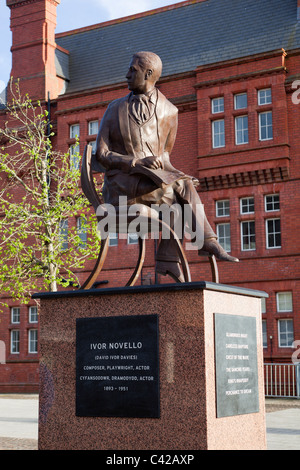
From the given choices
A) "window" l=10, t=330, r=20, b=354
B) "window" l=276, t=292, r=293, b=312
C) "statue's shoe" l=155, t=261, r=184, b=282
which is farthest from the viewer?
"window" l=10, t=330, r=20, b=354

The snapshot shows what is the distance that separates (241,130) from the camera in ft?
84.4

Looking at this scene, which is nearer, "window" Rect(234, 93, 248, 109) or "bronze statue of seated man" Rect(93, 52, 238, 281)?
"bronze statue of seated man" Rect(93, 52, 238, 281)

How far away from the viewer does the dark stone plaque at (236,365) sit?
20.9 ft

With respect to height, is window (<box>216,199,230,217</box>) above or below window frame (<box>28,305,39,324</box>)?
above

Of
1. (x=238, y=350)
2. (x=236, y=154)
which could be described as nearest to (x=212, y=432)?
(x=238, y=350)

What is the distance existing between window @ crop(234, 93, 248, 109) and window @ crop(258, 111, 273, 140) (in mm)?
835

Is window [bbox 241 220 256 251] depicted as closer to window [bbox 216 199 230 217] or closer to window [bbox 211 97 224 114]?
window [bbox 216 199 230 217]

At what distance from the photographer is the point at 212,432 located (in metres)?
6.11

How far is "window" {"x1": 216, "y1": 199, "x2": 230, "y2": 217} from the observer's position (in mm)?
25969

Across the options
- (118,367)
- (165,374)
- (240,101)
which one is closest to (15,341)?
(240,101)

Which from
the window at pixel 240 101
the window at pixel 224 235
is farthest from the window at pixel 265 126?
the window at pixel 224 235

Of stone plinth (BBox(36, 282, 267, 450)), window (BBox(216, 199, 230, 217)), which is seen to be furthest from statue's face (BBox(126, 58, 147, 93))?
window (BBox(216, 199, 230, 217))

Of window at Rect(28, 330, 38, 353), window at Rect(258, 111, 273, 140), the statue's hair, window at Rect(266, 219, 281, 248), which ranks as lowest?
window at Rect(28, 330, 38, 353)

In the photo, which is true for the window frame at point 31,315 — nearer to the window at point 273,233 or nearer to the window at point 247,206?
the window at point 247,206
